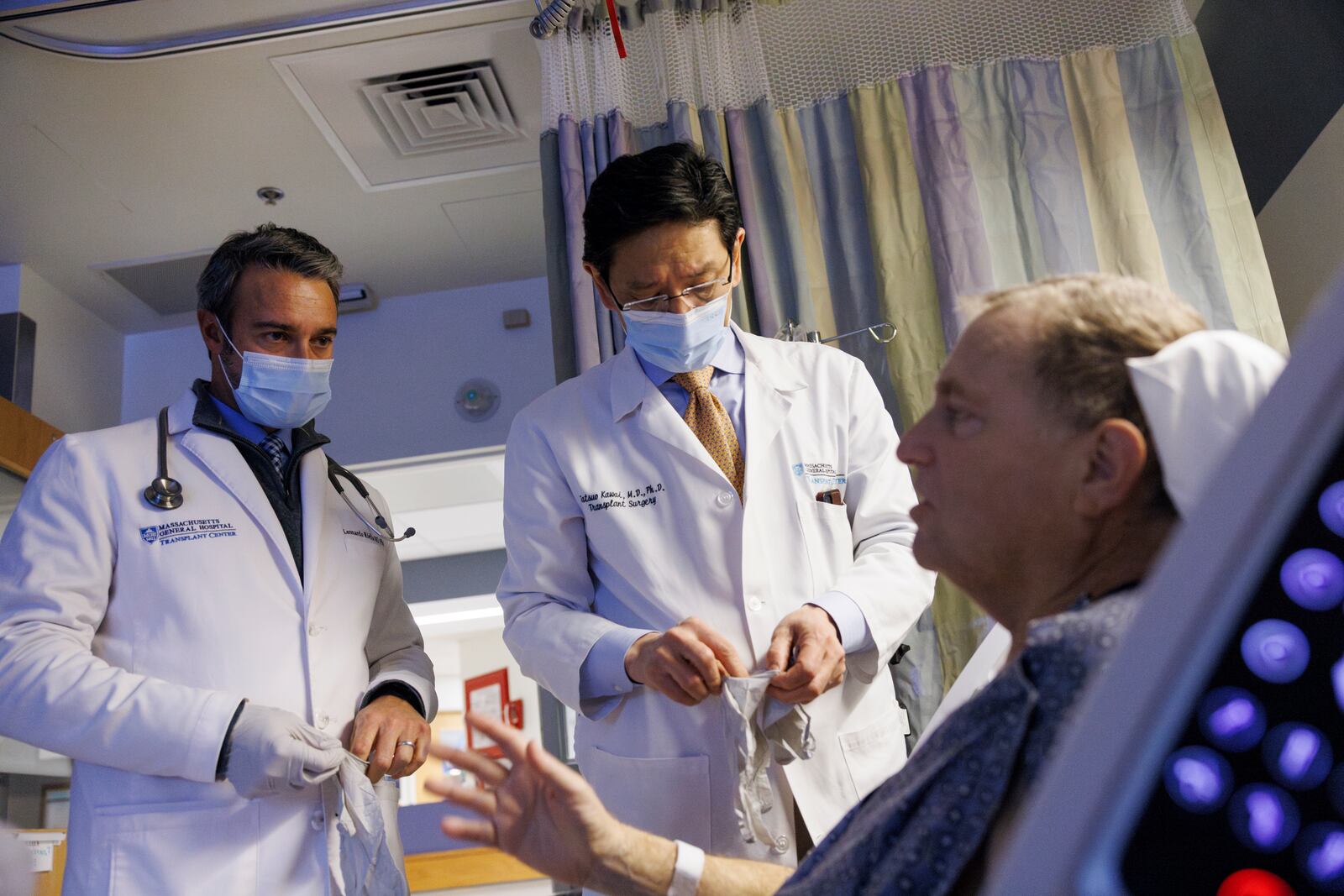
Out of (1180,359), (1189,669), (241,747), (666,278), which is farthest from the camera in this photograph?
(666,278)

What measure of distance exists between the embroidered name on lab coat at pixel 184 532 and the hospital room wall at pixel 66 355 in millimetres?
2360

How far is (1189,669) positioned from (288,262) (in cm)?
191

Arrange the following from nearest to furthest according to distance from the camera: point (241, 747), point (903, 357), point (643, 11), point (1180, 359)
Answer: point (1180, 359) → point (241, 747) → point (903, 357) → point (643, 11)

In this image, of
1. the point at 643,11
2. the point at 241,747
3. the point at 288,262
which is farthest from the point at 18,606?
the point at 643,11

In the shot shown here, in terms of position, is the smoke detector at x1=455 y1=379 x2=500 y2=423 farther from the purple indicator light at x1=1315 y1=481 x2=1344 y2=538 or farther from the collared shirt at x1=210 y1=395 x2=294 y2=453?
the purple indicator light at x1=1315 y1=481 x2=1344 y2=538

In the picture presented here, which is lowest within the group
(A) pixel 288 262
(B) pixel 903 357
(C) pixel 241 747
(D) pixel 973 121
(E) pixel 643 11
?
(C) pixel 241 747

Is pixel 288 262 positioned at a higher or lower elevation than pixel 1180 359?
higher

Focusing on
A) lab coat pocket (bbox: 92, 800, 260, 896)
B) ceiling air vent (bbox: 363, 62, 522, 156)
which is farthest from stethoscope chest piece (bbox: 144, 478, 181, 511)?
ceiling air vent (bbox: 363, 62, 522, 156)

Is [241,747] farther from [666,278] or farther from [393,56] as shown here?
[393,56]

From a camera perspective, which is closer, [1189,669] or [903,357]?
[1189,669]

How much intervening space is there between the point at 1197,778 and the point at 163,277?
4057mm

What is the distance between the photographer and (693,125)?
8.75ft

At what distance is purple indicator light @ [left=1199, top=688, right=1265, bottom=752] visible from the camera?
637mm

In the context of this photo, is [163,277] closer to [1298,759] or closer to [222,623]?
[222,623]
